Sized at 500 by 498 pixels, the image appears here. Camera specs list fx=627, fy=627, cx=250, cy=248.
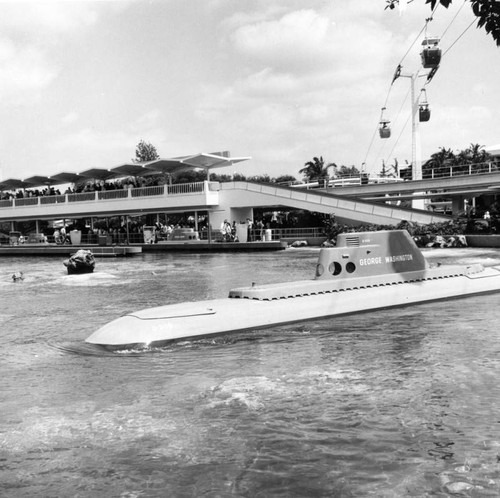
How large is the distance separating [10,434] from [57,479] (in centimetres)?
161

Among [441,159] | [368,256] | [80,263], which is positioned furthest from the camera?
[441,159]

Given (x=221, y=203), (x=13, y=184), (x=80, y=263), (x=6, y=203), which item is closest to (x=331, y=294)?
(x=80, y=263)

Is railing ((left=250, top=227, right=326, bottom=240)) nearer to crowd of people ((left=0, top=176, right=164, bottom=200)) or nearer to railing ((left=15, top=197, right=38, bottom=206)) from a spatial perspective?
crowd of people ((left=0, top=176, right=164, bottom=200))

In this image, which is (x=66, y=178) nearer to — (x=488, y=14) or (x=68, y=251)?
(x=68, y=251)

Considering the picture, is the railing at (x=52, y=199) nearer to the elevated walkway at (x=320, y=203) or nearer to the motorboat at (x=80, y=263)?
the elevated walkway at (x=320, y=203)

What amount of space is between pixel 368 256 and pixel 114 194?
143 ft

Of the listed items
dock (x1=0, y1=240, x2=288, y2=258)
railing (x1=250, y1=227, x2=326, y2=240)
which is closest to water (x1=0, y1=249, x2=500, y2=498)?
dock (x1=0, y1=240, x2=288, y2=258)

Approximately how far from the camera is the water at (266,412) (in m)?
6.23

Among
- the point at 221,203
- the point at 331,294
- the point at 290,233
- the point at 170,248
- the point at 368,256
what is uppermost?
the point at 221,203

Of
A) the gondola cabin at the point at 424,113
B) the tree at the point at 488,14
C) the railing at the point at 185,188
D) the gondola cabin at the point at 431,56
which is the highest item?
the gondola cabin at the point at 431,56

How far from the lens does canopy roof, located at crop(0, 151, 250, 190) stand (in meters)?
49.2

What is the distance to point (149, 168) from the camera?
175ft

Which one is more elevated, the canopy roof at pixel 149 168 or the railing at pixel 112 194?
the canopy roof at pixel 149 168

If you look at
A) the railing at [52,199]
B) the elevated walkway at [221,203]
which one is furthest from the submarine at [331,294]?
the railing at [52,199]
